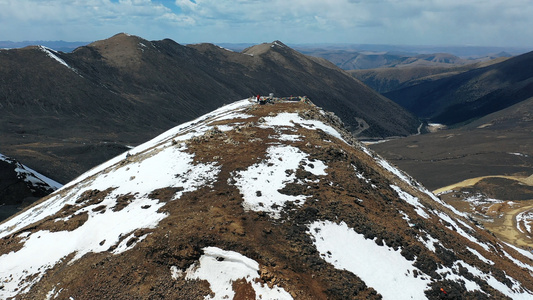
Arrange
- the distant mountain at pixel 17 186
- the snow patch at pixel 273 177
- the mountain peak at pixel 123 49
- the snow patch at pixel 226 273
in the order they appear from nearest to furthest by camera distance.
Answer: the snow patch at pixel 226 273 < the snow patch at pixel 273 177 < the distant mountain at pixel 17 186 < the mountain peak at pixel 123 49

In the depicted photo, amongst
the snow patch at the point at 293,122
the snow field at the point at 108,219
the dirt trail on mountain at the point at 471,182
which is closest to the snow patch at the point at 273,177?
the snow field at the point at 108,219

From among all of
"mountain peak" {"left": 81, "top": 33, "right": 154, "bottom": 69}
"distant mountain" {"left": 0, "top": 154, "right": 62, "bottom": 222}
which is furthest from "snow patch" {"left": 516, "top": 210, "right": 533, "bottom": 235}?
"mountain peak" {"left": 81, "top": 33, "right": 154, "bottom": 69}

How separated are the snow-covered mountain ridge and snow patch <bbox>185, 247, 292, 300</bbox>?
0.16ft

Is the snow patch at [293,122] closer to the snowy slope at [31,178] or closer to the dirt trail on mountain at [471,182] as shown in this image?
the snowy slope at [31,178]

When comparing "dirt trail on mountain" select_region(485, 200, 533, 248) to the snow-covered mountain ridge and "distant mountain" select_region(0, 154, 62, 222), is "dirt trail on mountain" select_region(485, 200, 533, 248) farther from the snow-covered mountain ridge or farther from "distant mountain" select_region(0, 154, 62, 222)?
"distant mountain" select_region(0, 154, 62, 222)

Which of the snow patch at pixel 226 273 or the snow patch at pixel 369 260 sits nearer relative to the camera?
the snow patch at pixel 226 273

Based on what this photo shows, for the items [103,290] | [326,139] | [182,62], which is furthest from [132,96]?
[103,290]

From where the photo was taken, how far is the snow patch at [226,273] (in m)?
13.2

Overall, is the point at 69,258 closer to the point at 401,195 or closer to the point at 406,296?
the point at 406,296

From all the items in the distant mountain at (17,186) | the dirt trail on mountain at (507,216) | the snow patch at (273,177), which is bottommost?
the dirt trail on mountain at (507,216)

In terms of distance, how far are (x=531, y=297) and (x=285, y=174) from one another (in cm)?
1732

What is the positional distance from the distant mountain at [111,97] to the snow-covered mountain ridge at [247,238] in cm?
4909

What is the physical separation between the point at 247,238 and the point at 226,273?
89.6 inches

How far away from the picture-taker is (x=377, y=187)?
24859 mm
